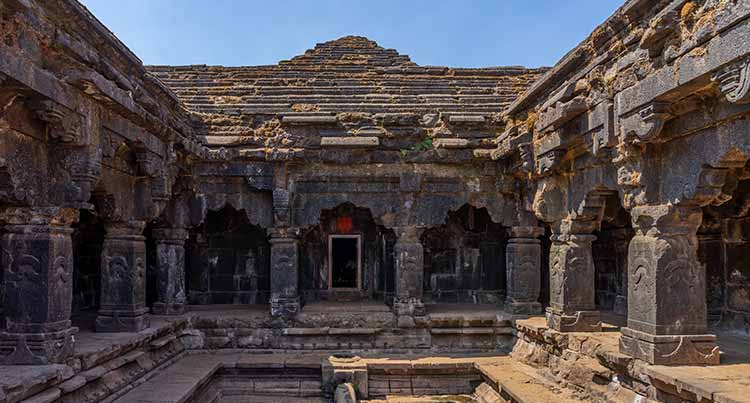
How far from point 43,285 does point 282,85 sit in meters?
6.47

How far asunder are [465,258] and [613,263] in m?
3.01

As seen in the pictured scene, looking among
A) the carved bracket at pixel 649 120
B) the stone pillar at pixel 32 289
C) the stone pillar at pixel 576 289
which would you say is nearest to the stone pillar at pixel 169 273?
the stone pillar at pixel 32 289

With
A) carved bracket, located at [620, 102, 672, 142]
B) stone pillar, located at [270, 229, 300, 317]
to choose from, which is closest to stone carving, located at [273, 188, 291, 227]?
stone pillar, located at [270, 229, 300, 317]

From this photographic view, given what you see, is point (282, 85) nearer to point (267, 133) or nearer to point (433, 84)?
point (267, 133)

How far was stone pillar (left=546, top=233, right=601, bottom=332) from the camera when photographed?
792cm

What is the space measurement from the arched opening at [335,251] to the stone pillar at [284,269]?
195 centimetres

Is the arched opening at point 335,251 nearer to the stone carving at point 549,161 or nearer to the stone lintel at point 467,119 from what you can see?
the stone lintel at point 467,119

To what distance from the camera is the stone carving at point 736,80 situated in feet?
13.4

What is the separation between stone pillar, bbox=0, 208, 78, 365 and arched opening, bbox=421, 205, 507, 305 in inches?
315

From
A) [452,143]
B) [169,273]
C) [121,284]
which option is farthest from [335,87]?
[121,284]

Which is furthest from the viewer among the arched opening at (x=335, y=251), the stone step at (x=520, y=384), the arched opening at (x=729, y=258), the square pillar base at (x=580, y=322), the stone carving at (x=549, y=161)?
the arched opening at (x=335, y=251)

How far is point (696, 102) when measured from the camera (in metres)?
5.09

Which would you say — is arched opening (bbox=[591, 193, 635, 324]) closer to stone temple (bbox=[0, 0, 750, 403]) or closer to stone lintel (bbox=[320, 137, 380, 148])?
stone temple (bbox=[0, 0, 750, 403])

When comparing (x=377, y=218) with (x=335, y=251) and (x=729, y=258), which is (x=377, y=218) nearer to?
(x=335, y=251)
